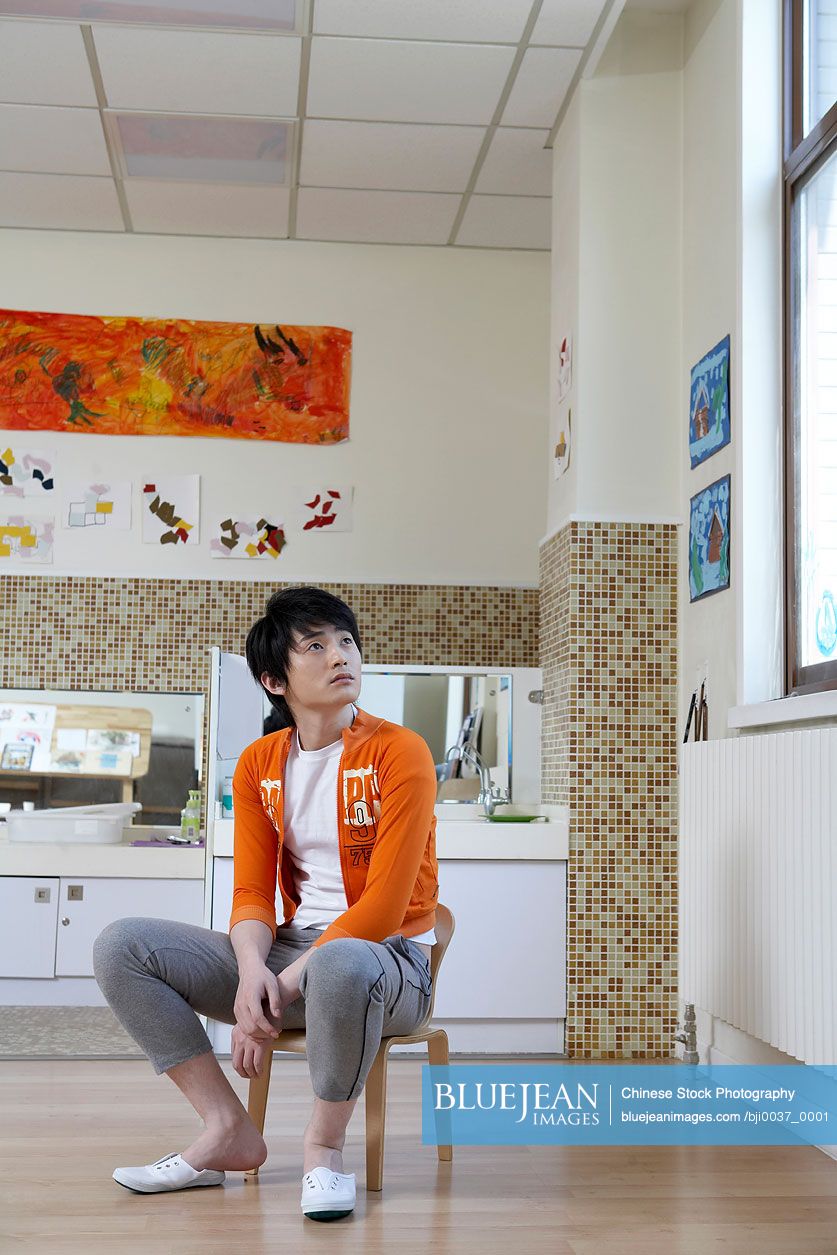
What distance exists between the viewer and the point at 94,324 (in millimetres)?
4918

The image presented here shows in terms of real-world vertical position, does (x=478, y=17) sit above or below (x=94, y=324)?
above

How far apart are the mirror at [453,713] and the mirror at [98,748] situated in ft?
2.93

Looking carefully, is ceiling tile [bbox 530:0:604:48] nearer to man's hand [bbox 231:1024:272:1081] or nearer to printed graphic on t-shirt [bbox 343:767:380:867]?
printed graphic on t-shirt [bbox 343:767:380:867]

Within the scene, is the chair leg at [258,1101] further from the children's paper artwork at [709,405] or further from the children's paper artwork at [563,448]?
the children's paper artwork at [563,448]

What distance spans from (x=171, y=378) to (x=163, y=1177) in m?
3.30

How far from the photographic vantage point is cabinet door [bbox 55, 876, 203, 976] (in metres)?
4.24

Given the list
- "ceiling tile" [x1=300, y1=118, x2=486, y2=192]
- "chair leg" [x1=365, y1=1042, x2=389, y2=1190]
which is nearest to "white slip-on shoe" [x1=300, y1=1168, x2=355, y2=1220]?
"chair leg" [x1=365, y1=1042, x2=389, y2=1190]

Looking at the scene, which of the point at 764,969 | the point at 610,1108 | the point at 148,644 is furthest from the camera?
the point at 148,644

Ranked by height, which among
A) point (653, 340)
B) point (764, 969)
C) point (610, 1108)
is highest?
point (653, 340)

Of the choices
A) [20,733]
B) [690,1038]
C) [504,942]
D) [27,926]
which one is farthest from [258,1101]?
[20,733]

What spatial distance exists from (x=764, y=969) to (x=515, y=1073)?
0.96 meters

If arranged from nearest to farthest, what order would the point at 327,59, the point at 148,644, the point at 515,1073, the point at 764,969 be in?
→ 1. the point at 764,969
2. the point at 515,1073
3. the point at 327,59
4. the point at 148,644

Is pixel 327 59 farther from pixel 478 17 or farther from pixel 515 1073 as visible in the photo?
pixel 515 1073

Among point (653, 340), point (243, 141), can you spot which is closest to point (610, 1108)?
point (653, 340)
